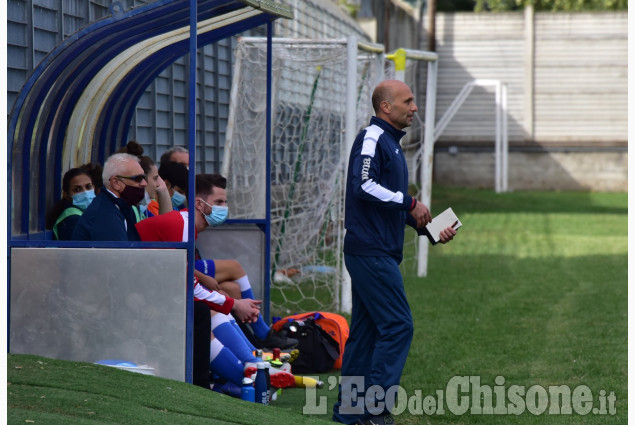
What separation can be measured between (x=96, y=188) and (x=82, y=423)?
2.78m

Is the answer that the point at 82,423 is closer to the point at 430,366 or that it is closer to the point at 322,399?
the point at 322,399

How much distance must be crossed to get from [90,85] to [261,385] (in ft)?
8.37

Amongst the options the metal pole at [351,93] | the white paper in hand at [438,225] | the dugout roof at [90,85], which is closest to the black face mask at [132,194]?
the dugout roof at [90,85]

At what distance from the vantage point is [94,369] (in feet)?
18.4

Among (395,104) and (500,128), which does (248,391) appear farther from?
(500,128)

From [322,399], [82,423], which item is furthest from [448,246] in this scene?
[82,423]

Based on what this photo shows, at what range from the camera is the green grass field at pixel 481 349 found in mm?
5070

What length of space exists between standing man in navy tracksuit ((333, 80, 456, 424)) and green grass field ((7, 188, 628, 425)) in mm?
390

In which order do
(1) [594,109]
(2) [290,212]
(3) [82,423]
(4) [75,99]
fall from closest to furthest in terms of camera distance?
1. (3) [82,423]
2. (4) [75,99]
3. (2) [290,212]
4. (1) [594,109]

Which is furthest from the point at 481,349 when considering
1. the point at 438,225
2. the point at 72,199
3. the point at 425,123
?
the point at 425,123

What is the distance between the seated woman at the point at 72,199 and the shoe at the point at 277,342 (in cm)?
161

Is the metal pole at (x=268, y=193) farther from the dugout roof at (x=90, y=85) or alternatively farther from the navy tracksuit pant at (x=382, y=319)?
the navy tracksuit pant at (x=382, y=319)

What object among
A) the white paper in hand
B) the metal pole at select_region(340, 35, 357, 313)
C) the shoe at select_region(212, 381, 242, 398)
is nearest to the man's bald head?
the white paper in hand

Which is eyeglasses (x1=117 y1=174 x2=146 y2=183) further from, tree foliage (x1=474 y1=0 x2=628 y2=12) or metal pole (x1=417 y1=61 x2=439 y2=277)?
tree foliage (x1=474 y1=0 x2=628 y2=12)
